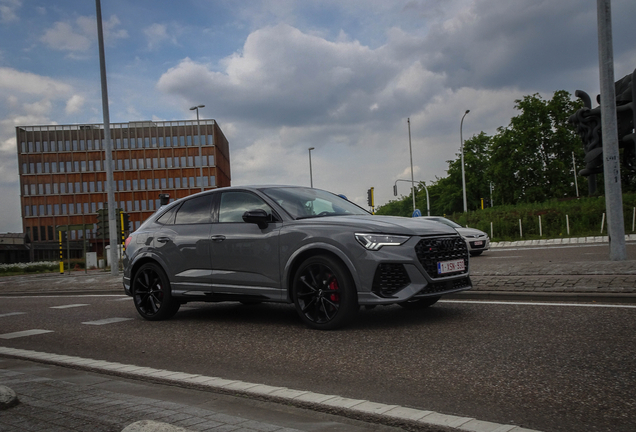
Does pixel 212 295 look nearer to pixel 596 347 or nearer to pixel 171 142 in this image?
pixel 596 347

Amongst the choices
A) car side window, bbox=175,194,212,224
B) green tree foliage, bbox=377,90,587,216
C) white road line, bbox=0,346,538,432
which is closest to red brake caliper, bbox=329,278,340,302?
white road line, bbox=0,346,538,432

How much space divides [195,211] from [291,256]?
1997 millimetres

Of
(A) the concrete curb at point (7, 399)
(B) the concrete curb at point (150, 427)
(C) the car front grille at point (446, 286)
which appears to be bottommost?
(A) the concrete curb at point (7, 399)

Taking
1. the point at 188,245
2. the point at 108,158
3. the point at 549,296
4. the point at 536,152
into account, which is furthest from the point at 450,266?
the point at 536,152

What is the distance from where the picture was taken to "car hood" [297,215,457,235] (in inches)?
253

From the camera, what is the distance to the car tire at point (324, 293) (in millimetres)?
6383

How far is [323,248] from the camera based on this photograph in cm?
657

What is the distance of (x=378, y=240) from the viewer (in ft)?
20.9

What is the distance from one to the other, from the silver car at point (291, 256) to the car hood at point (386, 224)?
1 centimetres

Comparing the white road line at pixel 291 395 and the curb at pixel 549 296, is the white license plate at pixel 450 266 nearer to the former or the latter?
the curb at pixel 549 296

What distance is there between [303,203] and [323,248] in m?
1.06

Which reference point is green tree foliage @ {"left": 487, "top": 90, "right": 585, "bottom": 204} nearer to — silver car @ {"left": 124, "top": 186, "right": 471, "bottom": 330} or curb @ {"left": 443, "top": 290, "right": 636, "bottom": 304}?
curb @ {"left": 443, "top": 290, "right": 636, "bottom": 304}

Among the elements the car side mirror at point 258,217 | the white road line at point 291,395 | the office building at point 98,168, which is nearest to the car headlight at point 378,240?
the car side mirror at point 258,217

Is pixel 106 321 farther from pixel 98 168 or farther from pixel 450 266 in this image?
pixel 98 168
